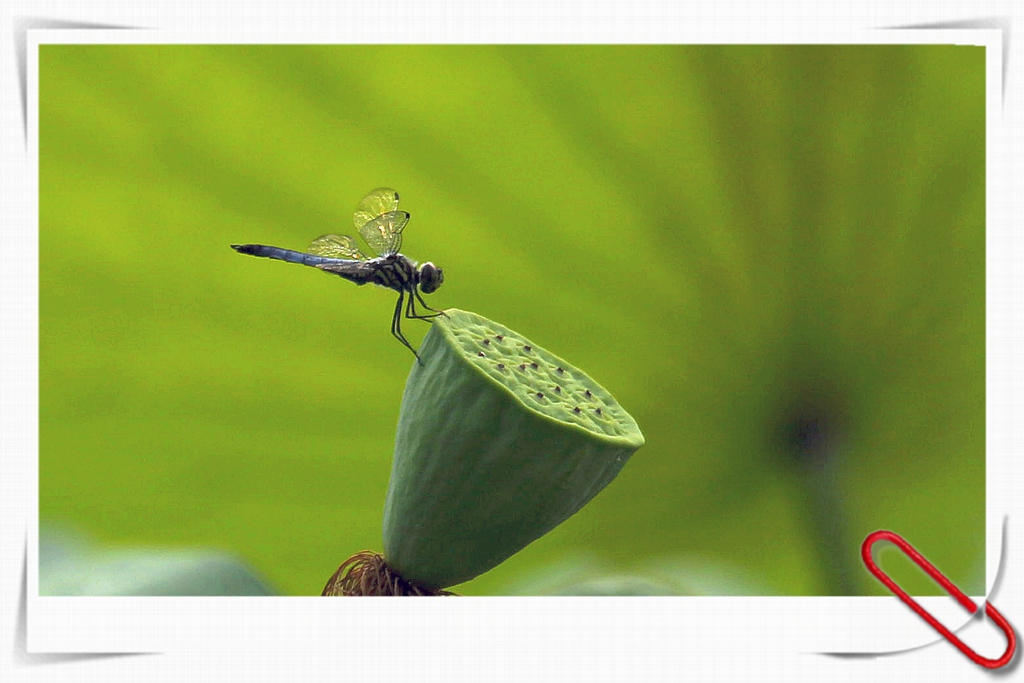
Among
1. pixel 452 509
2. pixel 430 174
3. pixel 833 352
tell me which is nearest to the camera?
pixel 452 509

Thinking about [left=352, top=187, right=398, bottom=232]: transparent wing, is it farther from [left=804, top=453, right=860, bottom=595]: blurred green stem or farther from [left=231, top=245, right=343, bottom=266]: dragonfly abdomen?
[left=804, top=453, right=860, bottom=595]: blurred green stem

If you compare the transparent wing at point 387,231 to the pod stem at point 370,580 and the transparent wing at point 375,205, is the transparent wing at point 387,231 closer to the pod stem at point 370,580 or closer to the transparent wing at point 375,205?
the transparent wing at point 375,205

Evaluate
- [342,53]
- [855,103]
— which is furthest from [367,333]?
[855,103]

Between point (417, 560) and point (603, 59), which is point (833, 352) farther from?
point (417, 560)

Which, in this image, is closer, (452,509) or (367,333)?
(452,509)
